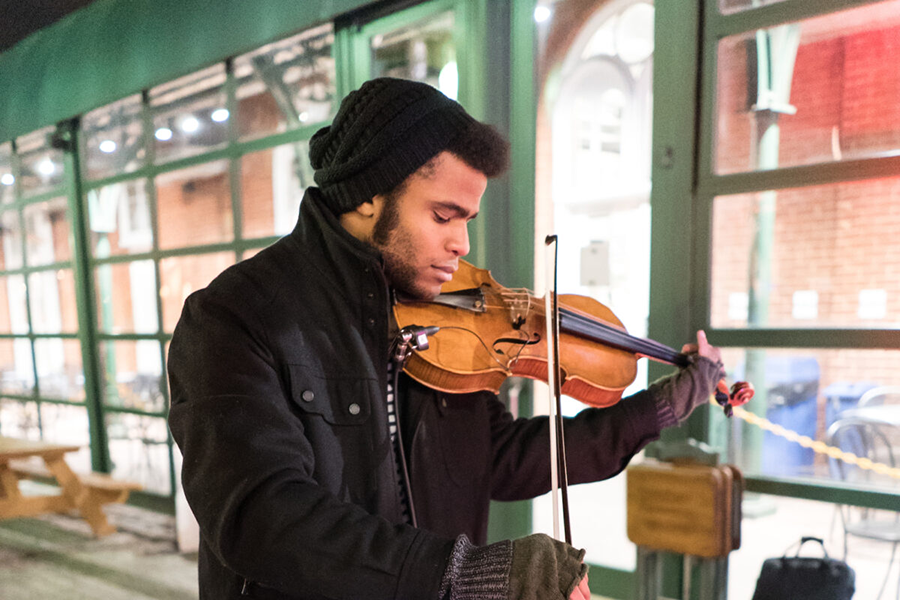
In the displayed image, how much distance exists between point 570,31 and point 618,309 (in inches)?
114

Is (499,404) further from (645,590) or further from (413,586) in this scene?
(645,590)

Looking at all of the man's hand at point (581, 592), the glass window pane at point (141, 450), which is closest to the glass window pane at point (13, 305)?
the glass window pane at point (141, 450)

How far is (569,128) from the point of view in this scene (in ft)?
21.9

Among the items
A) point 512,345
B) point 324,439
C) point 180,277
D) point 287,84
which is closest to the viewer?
point 324,439

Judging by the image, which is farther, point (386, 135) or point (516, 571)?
point (386, 135)

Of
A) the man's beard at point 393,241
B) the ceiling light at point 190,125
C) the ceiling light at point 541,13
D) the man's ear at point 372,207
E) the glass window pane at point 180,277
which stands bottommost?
the glass window pane at point 180,277

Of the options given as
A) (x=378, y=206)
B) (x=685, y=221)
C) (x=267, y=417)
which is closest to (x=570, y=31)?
(x=685, y=221)

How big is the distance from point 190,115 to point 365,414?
3453 millimetres

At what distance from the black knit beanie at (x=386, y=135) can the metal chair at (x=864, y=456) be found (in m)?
1.65

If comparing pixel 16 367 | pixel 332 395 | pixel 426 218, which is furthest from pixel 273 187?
pixel 16 367

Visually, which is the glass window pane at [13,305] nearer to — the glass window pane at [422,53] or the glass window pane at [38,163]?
the glass window pane at [38,163]

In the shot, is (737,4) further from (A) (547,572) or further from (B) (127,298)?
(B) (127,298)

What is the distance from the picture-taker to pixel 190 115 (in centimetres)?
385

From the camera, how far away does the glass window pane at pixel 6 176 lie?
531cm
